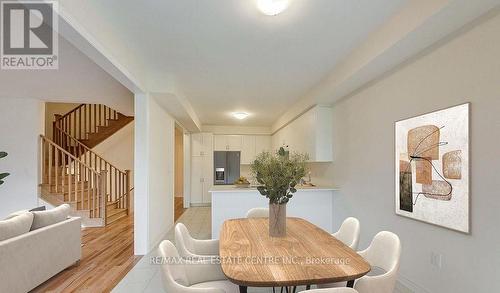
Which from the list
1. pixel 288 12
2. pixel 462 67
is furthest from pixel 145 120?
pixel 462 67

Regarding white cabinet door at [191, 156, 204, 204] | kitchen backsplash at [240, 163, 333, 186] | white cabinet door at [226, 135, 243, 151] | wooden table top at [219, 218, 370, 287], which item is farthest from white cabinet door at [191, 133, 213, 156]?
wooden table top at [219, 218, 370, 287]

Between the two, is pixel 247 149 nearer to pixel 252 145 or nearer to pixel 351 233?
pixel 252 145

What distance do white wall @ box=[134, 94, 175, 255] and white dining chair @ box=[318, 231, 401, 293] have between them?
8.91 feet

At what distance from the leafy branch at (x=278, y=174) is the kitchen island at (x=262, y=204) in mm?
2396

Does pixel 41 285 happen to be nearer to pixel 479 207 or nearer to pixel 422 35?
pixel 479 207

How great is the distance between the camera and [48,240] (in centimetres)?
293

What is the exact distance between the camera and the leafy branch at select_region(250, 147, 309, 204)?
2113 mm

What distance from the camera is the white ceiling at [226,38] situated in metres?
2.21

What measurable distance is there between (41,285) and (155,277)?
1170 millimetres

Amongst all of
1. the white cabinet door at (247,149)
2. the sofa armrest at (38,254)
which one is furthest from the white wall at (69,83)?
the white cabinet door at (247,149)

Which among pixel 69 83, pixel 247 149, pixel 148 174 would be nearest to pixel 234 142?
pixel 247 149

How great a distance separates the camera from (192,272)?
2.00m

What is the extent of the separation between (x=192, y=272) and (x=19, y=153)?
503 cm

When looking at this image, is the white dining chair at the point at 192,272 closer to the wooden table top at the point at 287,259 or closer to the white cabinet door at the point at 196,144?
the wooden table top at the point at 287,259
